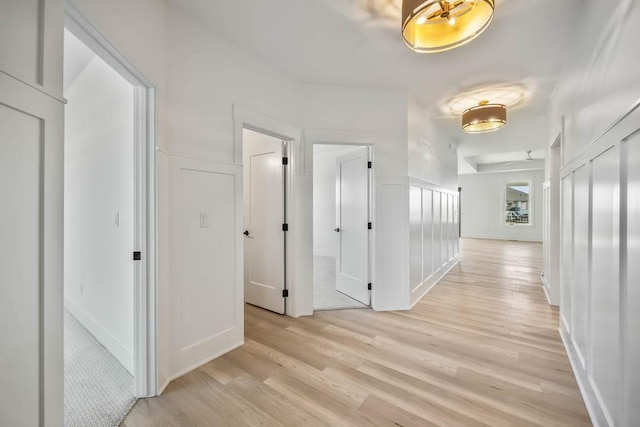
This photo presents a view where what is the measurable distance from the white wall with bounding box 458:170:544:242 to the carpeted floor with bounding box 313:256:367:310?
792 cm

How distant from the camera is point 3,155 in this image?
31.9 inches

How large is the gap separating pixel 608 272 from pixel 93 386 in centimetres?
331

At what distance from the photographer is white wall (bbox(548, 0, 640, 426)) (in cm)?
115

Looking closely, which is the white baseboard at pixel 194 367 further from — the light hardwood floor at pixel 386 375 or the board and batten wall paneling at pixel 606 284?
the board and batten wall paneling at pixel 606 284

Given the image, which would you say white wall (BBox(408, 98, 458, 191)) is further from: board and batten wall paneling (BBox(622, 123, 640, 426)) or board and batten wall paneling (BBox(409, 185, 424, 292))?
board and batten wall paneling (BBox(622, 123, 640, 426))

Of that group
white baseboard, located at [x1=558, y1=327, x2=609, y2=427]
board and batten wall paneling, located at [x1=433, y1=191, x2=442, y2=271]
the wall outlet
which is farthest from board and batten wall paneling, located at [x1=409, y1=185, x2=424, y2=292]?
the wall outlet

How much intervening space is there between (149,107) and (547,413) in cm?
321

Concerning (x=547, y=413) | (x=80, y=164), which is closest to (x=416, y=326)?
(x=547, y=413)

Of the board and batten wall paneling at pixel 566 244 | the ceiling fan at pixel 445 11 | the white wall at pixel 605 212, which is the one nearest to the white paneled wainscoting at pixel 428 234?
the board and batten wall paneling at pixel 566 244

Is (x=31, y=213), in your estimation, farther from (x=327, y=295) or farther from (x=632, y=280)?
(x=327, y=295)

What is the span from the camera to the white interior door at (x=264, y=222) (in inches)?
126

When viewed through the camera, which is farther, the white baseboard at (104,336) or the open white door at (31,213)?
the white baseboard at (104,336)

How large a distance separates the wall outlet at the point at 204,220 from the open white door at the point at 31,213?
117 cm

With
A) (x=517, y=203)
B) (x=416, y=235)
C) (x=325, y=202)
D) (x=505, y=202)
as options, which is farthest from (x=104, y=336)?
(x=517, y=203)
